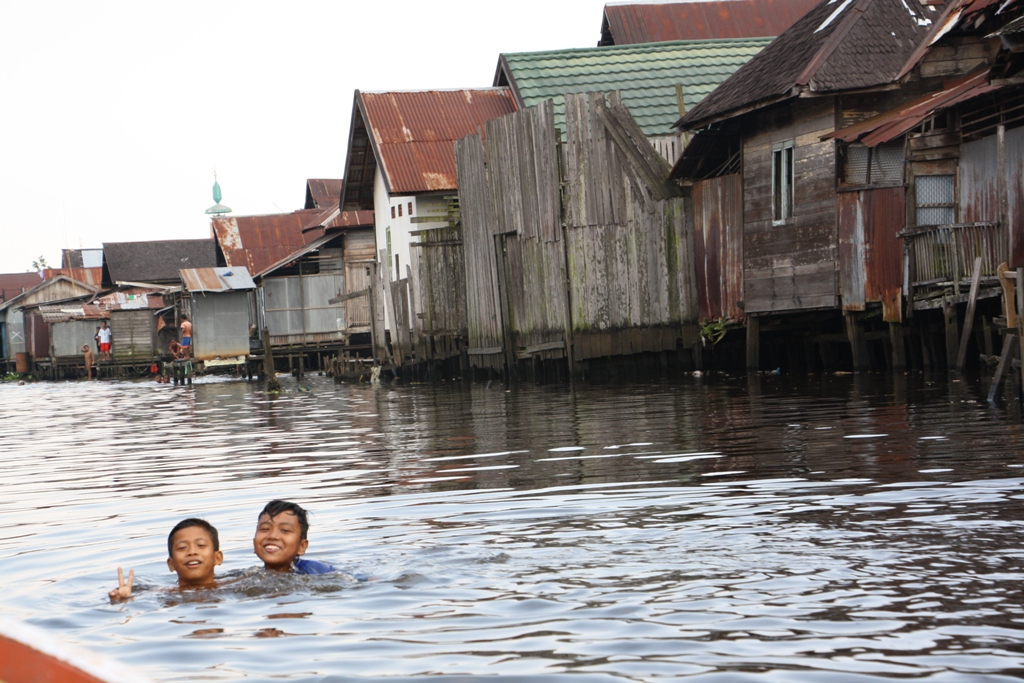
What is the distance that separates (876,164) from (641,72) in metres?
11.2

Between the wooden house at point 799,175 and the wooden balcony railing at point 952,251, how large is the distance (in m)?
0.68

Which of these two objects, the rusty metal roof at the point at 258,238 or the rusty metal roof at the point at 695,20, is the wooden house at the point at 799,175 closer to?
the rusty metal roof at the point at 695,20

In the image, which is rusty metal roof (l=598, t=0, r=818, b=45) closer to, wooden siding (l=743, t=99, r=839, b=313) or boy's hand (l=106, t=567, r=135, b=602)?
wooden siding (l=743, t=99, r=839, b=313)

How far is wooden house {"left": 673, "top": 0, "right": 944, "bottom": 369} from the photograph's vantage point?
70.0ft

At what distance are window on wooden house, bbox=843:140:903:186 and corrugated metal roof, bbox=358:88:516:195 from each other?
14832 millimetres

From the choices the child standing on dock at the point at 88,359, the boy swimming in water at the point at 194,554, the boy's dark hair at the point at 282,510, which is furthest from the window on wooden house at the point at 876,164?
the child standing on dock at the point at 88,359

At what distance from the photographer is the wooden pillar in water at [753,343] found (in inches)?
934

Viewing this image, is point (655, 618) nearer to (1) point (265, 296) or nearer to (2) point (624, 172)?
(2) point (624, 172)

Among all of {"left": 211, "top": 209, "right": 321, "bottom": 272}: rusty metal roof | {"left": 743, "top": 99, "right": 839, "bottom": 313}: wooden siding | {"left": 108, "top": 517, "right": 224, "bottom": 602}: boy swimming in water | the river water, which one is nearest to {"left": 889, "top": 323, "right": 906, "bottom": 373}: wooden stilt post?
{"left": 743, "top": 99, "right": 839, "bottom": 313}: wooden siding

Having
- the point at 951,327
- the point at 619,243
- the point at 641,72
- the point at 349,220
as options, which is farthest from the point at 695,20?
the point at 951,327

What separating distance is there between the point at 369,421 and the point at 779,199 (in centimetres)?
849

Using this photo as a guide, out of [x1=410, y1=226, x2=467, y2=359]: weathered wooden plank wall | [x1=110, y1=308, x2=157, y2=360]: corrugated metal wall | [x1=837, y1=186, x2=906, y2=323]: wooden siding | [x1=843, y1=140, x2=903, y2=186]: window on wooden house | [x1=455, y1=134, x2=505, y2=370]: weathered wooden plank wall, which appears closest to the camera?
[x1=837, y1=186, x2=906, y2=323]: wooden siding

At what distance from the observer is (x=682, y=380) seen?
23703 millimetres

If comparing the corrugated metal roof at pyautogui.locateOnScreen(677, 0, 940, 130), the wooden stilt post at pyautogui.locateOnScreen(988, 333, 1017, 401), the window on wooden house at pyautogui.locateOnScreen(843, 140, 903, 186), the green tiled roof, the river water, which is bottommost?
the river water
